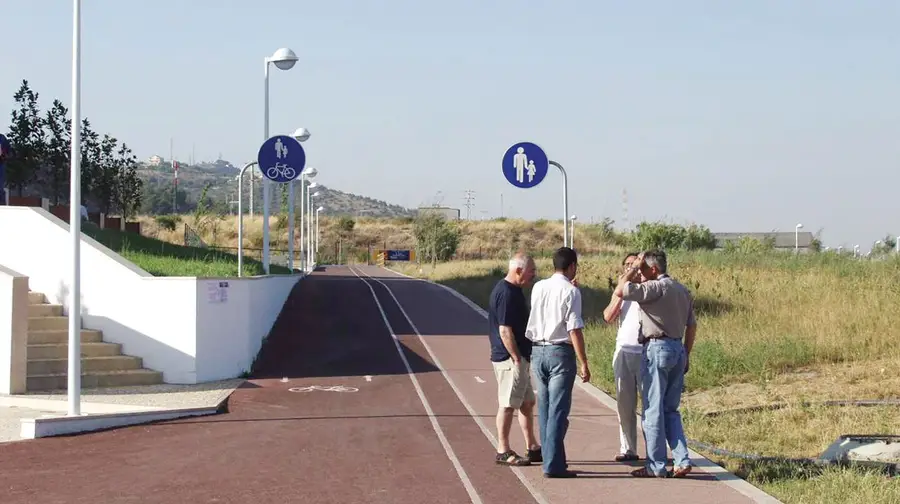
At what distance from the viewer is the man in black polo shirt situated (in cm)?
974

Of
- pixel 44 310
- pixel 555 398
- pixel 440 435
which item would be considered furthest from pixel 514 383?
pixel 44 310

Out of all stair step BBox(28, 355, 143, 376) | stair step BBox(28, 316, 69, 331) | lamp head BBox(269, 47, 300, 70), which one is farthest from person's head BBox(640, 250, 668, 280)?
lamp head BBox(269, 47, 300, 70)

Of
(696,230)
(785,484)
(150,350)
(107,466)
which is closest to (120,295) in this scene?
(150,350)

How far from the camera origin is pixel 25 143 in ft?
119

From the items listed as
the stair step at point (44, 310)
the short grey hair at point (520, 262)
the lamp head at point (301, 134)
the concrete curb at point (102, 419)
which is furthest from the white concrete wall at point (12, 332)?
the lamp head at point (301, 134)

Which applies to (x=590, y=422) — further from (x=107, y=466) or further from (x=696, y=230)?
(x=696, y=230)

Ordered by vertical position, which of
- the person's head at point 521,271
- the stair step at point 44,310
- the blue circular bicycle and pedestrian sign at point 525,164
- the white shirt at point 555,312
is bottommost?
the stair step at point 44,310

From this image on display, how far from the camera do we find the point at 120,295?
1641cm

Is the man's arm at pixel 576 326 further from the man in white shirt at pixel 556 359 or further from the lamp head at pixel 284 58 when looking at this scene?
the lamp head at pixel 284 58

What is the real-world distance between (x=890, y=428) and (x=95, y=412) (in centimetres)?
913

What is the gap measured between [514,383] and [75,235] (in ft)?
19.1

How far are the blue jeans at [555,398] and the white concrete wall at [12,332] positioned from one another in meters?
8.37

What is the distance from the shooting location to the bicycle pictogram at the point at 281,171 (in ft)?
62.9

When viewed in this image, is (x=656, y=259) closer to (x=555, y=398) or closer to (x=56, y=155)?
(x=555, y=398)
